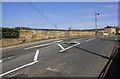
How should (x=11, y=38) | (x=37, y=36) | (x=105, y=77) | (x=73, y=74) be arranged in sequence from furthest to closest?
(x=37, y=36)
(x=11, y=38)
(x=73, y=74)
(x=105, y=77)

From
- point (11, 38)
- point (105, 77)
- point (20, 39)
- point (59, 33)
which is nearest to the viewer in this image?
point (105, 77)

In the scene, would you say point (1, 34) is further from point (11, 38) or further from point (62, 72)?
point (62, 72)

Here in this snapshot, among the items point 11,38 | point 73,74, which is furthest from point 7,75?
point 11,38

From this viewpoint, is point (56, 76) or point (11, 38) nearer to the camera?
point (56, 76)

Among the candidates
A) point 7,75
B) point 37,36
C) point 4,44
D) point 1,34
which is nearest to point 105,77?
point 7,75

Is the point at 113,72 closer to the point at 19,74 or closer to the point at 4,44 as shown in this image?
the point at 19,74

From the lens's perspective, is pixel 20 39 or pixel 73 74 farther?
pixel 20 39

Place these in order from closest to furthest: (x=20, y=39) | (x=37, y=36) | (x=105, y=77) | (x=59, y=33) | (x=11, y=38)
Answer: (x=105, y=77), (x=11, y=38), (x=20, y=39), (x=37, y=36), (x=59, y=33)

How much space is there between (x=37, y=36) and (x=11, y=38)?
637 cm

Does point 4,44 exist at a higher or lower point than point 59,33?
lower

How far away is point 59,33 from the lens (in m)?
31.8

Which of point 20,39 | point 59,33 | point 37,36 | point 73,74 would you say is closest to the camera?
point 73,74

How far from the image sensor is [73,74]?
5.89 metres

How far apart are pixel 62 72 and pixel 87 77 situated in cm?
126
